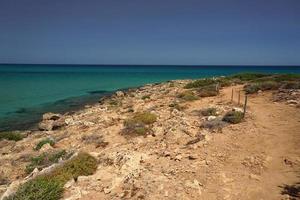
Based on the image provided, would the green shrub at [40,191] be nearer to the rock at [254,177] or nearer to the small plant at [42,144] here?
the rock at [254,177]

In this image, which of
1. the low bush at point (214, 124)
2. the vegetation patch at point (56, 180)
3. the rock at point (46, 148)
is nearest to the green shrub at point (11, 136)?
the rock at point (46, 148)

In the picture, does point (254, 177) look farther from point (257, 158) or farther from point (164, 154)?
point (164, 154)

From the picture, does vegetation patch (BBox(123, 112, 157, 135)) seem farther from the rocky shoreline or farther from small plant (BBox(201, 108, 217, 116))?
small plant (BBox(201, 108, 217, 116))

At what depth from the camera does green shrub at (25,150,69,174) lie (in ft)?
40.8

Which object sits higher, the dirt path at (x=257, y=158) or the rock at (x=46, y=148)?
the dirt path at (x=257, y=158)

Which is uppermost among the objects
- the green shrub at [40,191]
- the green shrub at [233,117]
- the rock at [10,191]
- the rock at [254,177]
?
the green shrub at [233,117]

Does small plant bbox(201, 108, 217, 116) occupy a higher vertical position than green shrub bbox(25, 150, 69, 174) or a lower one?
higher

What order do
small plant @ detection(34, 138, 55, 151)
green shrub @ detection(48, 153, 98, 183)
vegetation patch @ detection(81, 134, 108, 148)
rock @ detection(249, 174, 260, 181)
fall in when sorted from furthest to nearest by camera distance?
small plant @ detection(34, 138, 55, 151)
vegetation patch @ detection(81, 134, 108, 148)
green shrub @ detection(48, 153, 98, 183)
rock @ detection(249, 174, 260, 181)

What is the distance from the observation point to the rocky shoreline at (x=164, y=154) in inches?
354

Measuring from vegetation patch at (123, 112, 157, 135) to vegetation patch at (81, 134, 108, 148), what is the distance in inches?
49.6

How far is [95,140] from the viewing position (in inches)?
579

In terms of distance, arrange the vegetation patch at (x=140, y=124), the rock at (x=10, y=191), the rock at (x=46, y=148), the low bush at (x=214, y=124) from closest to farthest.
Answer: the rock at (x=10, y=191) < the low bush at (x=214, y=124) < the vegetation patch at (x=140, y=124) < the rock at (x=46, y=148)

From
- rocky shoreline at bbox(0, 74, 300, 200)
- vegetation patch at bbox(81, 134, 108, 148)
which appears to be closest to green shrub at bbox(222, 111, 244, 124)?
rocky shoreline at bbox(0, 74, 300, 200)

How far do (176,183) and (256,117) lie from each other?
22.8ft
